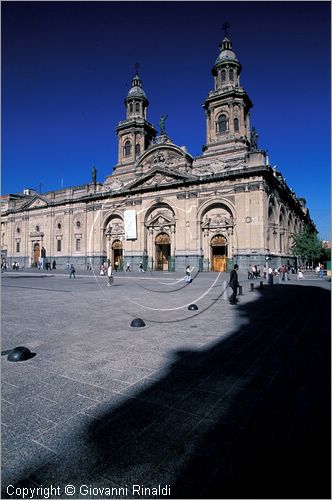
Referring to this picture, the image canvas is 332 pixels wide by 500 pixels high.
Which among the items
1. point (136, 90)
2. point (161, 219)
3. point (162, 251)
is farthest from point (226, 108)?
point (162, 251)

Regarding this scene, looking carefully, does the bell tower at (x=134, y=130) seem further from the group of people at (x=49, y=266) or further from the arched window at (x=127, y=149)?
the group of people at (x=49, y=266)

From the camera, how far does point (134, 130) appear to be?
1786 inches

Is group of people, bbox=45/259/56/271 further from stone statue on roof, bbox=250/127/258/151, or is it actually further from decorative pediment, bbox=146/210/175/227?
stone statue on roof, bbox=250/127/258/151

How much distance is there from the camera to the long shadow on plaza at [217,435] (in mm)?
2131

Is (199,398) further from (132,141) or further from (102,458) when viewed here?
(132,141)

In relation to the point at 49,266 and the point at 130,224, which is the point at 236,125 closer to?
the point at 130,224

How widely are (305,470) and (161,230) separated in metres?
35.5

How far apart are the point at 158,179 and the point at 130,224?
25.1 feet

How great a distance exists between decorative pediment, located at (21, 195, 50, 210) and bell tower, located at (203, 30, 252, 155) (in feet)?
98.8

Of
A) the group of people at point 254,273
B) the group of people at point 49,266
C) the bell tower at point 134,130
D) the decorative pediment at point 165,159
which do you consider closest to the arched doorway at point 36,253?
the group of people at point 49,266

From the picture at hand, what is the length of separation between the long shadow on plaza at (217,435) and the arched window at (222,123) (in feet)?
126

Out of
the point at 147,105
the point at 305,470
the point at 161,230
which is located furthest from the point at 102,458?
the point at 147,105

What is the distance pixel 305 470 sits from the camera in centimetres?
223

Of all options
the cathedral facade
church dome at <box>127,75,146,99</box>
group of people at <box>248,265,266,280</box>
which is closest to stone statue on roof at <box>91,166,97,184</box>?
the cathedral facade
